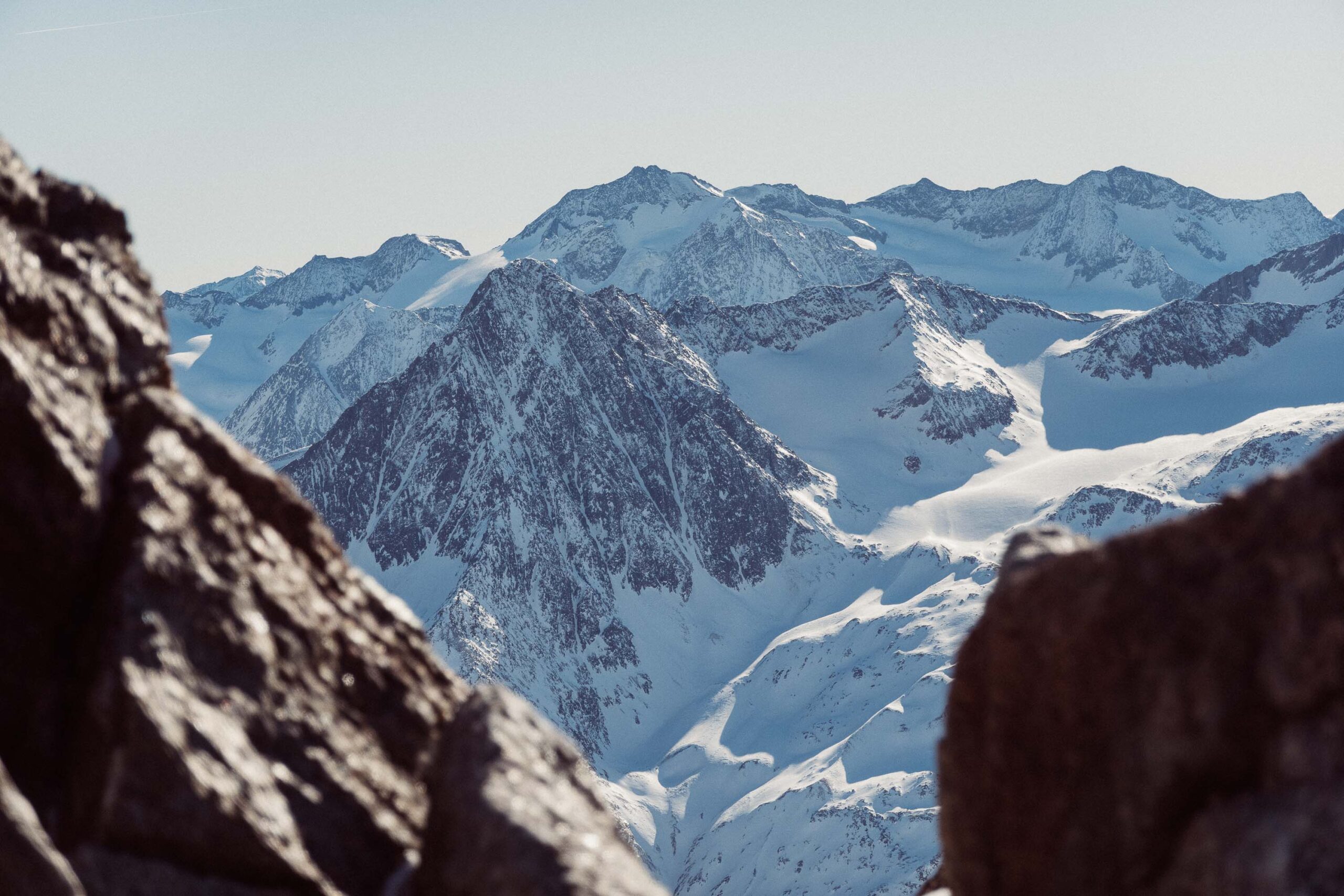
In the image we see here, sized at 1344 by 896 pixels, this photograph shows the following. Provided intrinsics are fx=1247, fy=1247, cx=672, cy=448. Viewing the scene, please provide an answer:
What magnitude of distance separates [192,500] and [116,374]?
→ 2205mm

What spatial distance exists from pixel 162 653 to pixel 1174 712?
9699mm

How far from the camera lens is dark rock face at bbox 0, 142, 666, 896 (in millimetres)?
12273

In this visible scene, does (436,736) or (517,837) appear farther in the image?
(436,736)

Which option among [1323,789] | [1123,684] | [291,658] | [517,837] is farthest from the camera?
[291,658]

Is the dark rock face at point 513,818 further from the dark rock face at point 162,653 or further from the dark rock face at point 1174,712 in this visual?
the dark rock face at point 1174,712

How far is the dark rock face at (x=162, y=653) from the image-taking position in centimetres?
1227

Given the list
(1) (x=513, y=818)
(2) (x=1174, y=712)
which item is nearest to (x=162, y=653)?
(1) (x=513, y=818)

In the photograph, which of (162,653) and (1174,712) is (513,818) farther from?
(1174,712)

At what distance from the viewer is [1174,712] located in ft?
33.9

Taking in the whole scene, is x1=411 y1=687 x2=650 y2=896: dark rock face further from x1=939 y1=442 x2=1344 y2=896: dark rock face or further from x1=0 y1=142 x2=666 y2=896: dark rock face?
x1=939 y1=442 x2=1344 y2=896: dark rock face

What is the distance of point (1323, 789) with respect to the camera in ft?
31.4

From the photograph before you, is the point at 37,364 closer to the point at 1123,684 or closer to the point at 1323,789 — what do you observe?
the point at 1123,684

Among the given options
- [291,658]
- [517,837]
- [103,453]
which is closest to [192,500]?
[103,453]

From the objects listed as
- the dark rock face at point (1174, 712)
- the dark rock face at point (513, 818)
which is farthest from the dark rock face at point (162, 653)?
the dark rock face at point (1174, 712)
